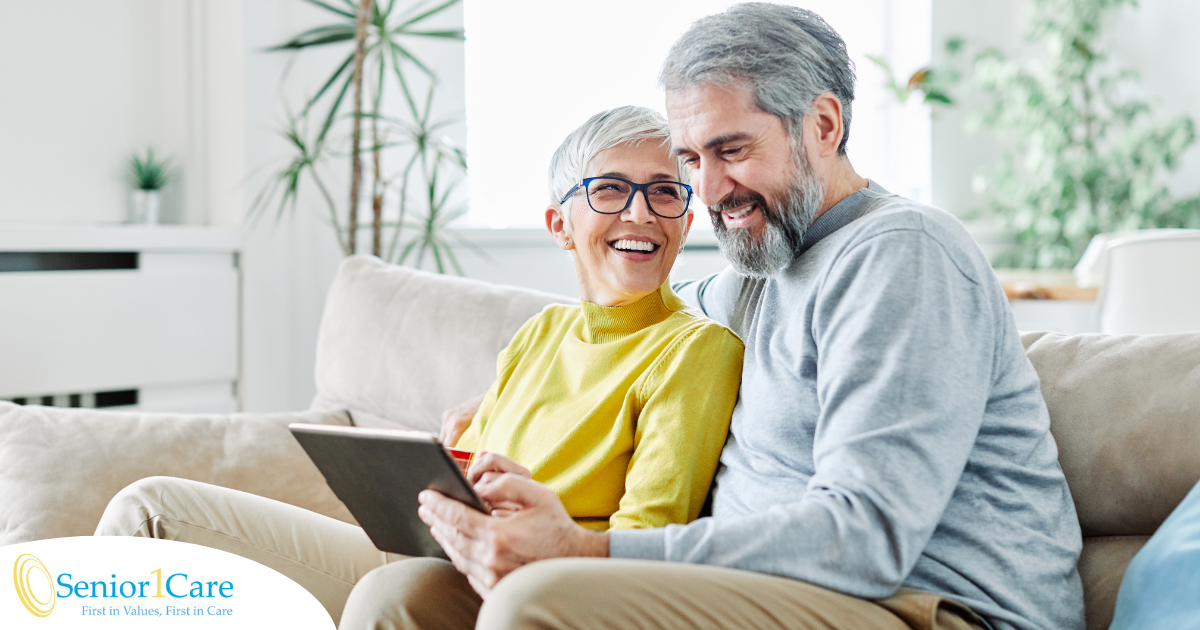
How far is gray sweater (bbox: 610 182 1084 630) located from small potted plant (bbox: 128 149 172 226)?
7.43ft

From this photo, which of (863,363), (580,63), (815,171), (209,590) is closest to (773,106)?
(815,171)

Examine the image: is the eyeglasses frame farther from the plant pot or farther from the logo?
the plant pot

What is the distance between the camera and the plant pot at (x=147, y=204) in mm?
2801

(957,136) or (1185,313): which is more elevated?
(957,136)

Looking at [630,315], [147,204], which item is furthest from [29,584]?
[147,204]

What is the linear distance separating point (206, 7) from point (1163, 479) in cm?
279

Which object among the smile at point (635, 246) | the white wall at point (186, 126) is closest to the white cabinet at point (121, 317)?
the white wall at point (186, 126)

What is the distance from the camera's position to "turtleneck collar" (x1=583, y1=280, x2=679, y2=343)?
1.34m

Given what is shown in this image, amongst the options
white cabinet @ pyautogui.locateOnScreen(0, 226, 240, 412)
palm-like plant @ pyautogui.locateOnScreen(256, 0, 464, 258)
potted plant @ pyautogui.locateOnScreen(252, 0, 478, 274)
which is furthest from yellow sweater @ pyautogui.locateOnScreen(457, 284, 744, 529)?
white cabinet @ pyautogui.locateOnScreen(0, 226, 240, 412)

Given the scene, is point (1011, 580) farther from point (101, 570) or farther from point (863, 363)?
point (101, 570)

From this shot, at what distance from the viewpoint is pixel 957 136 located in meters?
4.80

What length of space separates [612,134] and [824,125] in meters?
0.30

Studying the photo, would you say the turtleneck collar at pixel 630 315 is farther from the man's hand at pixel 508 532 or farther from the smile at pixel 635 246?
the man's hand at pixel 508 532

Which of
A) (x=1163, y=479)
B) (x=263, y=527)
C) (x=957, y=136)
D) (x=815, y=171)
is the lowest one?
(x=263, y=527)
